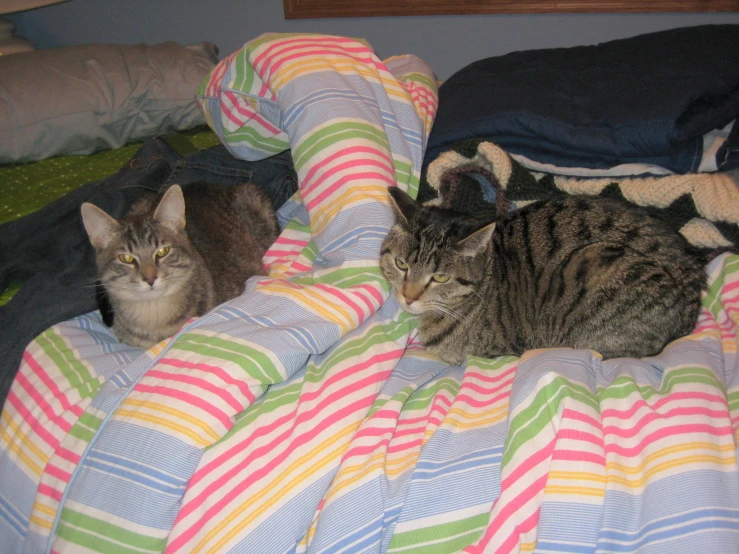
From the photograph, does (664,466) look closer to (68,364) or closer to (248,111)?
(68,364)

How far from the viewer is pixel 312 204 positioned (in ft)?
5.20

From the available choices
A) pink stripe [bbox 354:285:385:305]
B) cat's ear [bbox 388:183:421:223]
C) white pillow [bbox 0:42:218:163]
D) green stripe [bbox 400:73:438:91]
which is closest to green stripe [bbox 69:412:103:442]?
pink stripe [bbox 354:285:385:305]

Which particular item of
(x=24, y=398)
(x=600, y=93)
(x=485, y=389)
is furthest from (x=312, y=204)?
(x=600, y=93)

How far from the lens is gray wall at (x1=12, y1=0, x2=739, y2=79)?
110 inches

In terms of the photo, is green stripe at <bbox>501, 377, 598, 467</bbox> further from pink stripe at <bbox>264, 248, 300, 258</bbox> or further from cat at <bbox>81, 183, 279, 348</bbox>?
cat at <bbox>81, 183, 279, 348</bbox>

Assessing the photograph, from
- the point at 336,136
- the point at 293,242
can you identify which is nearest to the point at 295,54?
the point at 336,136

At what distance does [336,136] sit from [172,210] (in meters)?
0.55

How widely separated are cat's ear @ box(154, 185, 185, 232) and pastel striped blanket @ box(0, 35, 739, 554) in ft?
1.34

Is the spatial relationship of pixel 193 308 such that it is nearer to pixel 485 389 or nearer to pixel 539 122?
pixel 485 389

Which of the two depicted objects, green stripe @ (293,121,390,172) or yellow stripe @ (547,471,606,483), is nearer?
yellow stripe @ (547,471,606,483)

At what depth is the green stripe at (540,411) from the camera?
1.00m

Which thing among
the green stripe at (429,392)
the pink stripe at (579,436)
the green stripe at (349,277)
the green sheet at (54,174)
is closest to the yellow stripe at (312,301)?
the green stripe at (349,277)

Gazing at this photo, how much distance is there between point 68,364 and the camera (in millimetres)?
1276

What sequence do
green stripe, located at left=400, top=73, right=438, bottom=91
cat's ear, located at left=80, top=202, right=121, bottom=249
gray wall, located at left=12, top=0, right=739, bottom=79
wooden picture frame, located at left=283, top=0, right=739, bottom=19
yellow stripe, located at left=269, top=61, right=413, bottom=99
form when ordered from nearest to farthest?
cat's ear, located at left=80, top=202, right=121, bottom=249 → yellow stripe, located at left=269, top=61, right=413, bottom=99 → green stripe, located at left=400, top=73, right=438, bottom=91 → wooden picture frame, located at left=283, top=0, right=739, bottom=19 → gray wall, located at left=12, top=0, right=739, bottom=79
